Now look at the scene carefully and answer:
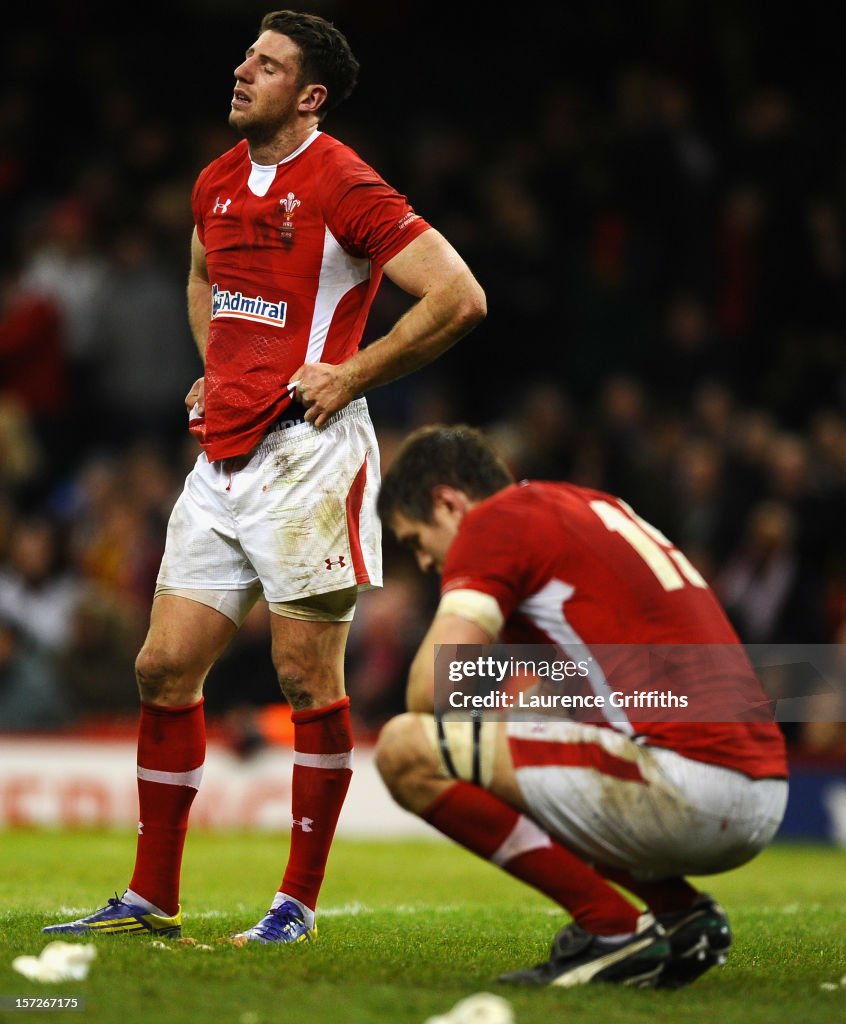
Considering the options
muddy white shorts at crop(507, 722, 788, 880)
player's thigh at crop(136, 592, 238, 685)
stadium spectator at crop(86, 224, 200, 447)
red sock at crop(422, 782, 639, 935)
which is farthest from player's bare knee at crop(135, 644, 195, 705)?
stadium spectator at crop(86, 224, 200, 447)

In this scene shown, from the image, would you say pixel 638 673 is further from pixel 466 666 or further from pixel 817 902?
pixel 817 902

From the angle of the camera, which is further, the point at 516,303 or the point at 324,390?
the point at 516,303

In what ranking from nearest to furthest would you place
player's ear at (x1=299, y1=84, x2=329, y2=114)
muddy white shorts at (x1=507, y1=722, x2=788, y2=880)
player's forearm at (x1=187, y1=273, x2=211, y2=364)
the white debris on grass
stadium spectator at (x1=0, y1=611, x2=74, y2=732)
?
1. the white debris on grass
2. muddy white shorts at (x1=507, y1=722, x2=788, y2=880)
3. player's ear at (x1=299, y1=84, x2=329, y2=114)
4. player's forearm at (x1=187, y1=273, x2=211, y2=364)
5. stadium spectator at (x1=0, y1=611, x2=74, y2=732)

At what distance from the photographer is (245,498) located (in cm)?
511

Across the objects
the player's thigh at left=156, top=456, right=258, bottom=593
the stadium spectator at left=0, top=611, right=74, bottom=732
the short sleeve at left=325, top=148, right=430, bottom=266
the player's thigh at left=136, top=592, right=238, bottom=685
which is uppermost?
the short sleeve at left=325, top=148, right=430, bottom=266

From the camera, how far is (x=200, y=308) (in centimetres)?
559

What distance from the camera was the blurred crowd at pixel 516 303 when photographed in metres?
11.5

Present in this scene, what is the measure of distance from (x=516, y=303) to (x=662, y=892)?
924 cm

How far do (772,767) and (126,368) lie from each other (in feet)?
33.1

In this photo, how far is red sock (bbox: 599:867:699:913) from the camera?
4398 millimetres

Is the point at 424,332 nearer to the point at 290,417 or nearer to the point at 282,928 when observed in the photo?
the point at 290,417

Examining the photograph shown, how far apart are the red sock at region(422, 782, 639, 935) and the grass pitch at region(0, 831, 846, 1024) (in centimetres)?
18

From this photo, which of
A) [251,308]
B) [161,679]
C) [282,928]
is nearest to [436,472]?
[251,308]

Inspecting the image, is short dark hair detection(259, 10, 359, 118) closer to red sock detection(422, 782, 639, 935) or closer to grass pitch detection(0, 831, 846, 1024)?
red sock detection(422, 782, 639, 935)
